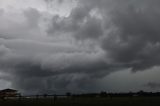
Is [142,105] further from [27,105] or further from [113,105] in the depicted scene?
[27,105]

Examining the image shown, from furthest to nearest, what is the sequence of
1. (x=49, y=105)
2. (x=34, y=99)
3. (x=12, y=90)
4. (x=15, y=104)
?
(x=12, y=90)
(x=34, y=99)
(x=15, y=104)
(x=49, y=105)

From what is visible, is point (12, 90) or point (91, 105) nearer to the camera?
point (91, 105)

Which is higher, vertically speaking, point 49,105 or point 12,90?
point 12,90

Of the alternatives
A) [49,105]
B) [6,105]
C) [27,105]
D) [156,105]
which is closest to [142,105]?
[156,105]

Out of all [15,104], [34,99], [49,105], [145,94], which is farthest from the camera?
[145,94]

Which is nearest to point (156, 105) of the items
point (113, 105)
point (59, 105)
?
point (113, 105)

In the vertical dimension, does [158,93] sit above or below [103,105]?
above

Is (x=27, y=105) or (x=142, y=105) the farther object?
(x=27, y=105)

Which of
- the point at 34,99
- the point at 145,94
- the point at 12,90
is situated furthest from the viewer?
the point at 12,90

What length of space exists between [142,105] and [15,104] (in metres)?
17.4

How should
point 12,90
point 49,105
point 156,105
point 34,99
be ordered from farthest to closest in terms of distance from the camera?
point 12,90
point 34,99
point 49,105
point 156,105

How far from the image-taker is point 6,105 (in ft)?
144

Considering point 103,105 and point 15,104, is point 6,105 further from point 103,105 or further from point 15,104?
point 103,105

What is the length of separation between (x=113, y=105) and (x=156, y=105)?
518 centimetres
